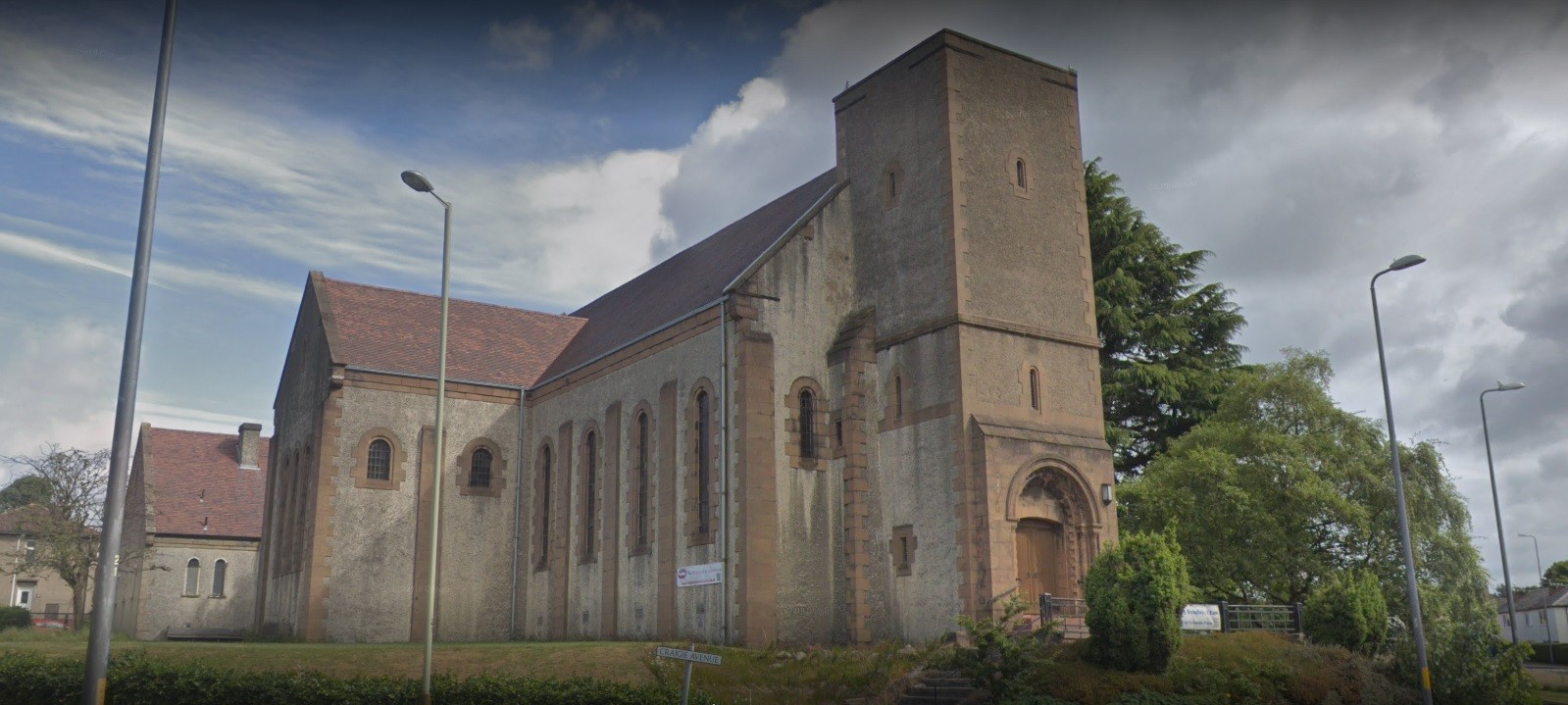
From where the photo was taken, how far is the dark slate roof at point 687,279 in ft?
109

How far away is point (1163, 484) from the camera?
35594 mm

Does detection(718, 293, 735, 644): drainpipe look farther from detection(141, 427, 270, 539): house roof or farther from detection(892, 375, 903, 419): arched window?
detection(141, 427, 270, 539): house roof

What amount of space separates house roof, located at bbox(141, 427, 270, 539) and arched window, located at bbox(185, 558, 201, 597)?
3.71 feet

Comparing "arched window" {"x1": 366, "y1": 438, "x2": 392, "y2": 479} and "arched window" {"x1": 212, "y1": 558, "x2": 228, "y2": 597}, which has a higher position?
"arched window" {"x1": 366, "y1": 438, "x2": 392, "y2": 479}

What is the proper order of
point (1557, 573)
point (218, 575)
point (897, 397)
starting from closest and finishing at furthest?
1. point (897, 397)
2. point (218, 575)
3. point (1557, 573)

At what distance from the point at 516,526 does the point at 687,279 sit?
9.60 m

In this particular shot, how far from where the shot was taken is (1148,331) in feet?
143

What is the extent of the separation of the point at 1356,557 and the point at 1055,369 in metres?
11.8

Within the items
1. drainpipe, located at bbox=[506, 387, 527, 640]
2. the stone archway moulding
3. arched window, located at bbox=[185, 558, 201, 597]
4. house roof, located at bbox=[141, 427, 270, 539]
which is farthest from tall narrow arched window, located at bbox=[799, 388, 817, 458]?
arched window, located at bbox=[185, 558, 201, 597]

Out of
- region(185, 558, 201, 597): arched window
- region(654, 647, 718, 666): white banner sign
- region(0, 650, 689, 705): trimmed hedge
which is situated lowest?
region(0, 650, 689, 705): trimmed hedge

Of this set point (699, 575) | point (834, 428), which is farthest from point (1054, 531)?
point (699, 575)

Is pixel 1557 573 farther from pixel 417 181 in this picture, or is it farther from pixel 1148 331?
pixel 417 181

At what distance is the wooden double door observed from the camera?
2795 centimetres

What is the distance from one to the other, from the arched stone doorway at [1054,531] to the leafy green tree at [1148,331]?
13.2m
